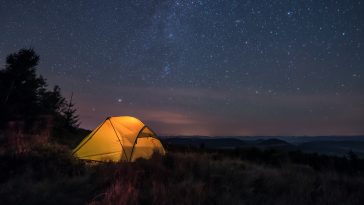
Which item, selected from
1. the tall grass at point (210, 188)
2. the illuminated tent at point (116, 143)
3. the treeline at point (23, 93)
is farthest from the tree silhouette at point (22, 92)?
the tall grass at point (210, 188)

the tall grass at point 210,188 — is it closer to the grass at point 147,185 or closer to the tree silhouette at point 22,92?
the grass at point 147,185

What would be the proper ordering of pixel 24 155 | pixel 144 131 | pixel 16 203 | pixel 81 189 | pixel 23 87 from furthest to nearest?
1. pixel 23 87
2. pixel 144 131
3. pixel 24 155
4. pixel 81 189
5. pixel 16 203

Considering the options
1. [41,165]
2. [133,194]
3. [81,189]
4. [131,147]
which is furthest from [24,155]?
[133,194]

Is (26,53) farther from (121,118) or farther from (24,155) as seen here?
(24,155)

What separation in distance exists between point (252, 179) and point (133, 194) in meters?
4.10

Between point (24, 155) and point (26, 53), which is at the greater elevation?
point (26, 53)

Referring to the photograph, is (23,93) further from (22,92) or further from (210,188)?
(210,188)

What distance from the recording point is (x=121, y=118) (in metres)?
13.5

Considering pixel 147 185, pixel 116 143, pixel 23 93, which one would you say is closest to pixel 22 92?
pixel 23 93

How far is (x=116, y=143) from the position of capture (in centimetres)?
1242

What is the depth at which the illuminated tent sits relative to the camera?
12273 millimetres

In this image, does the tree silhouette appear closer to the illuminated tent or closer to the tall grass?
the illuminated tent

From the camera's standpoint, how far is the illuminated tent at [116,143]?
40.3 feet

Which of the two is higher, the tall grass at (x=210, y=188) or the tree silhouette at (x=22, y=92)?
the tree silhouette at (x=22, y=92)
